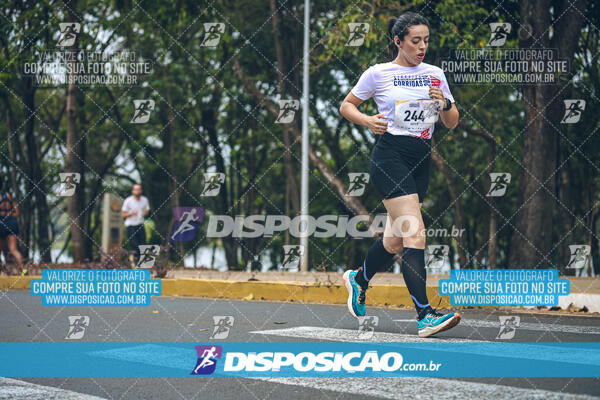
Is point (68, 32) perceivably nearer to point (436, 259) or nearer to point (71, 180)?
point (71, 180)

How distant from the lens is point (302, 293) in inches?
378

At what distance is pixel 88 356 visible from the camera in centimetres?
512

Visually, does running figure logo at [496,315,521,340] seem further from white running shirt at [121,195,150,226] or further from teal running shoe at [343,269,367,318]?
white running shirt at [121,195,150,226]

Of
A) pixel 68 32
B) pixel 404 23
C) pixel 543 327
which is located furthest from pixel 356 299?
pixel 68 32

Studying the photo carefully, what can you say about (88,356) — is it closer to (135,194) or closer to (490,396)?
(490,396)

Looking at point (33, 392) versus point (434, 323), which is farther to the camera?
point (434, 323)

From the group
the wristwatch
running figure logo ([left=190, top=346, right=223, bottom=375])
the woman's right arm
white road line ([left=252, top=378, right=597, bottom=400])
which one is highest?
the wristwatch

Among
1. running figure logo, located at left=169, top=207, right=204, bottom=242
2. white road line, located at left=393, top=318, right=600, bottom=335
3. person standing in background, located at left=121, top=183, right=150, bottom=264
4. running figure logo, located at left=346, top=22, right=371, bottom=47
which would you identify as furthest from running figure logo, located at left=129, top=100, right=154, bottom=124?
white road line, located at left=393, top=318, right=600, bottom=335

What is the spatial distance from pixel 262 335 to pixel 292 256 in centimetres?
824

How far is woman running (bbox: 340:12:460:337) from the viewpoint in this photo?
16.5 feet

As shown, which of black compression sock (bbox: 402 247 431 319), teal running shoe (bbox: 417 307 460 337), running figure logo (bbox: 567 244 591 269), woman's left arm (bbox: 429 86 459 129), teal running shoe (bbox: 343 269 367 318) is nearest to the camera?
teal running shoe (bbox: 417 307 460 337)

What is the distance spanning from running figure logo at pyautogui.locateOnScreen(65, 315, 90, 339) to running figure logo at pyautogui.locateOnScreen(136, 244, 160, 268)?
5.39 meters

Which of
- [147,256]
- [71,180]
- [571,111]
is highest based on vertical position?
[571,111]

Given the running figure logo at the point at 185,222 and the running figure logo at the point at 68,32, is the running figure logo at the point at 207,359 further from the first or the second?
the running figure logo at the point at 185,222
